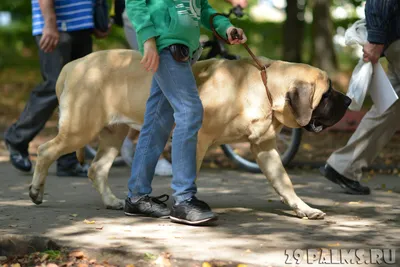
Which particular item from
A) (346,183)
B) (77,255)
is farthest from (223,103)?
(346,183)

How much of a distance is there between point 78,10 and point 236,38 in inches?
102

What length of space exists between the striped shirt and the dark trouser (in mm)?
85

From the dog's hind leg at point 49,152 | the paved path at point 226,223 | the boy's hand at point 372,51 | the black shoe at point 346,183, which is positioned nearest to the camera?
the paved path at point 226,223

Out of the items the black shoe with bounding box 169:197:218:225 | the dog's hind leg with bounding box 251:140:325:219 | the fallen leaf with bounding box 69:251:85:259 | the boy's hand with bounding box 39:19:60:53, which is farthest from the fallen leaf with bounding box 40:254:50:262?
the boy's hand with bounding box 39:19:60:53

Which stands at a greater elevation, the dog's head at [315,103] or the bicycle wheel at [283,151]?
the dog's head at [315,103]

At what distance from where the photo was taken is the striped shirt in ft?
24.4

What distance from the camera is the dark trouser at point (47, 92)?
7434 mm

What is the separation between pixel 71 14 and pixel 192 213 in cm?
307

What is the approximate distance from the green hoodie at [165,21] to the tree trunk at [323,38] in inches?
405

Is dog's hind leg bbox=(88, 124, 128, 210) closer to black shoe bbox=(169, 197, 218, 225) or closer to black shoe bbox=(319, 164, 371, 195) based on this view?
black shoe bbox=(169, 197, 218, 225)

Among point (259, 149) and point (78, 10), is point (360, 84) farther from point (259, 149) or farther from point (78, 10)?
point (78, 10)

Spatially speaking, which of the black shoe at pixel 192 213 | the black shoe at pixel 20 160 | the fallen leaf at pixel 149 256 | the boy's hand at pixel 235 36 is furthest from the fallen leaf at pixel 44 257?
the black shoe at pixel 20 160

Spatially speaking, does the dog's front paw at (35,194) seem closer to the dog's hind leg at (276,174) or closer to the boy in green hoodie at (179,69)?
the boy in green hoodie at (179,69)

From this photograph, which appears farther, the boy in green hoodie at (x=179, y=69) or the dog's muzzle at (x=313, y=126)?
the dog's muzzle at (x=313, y=126)
